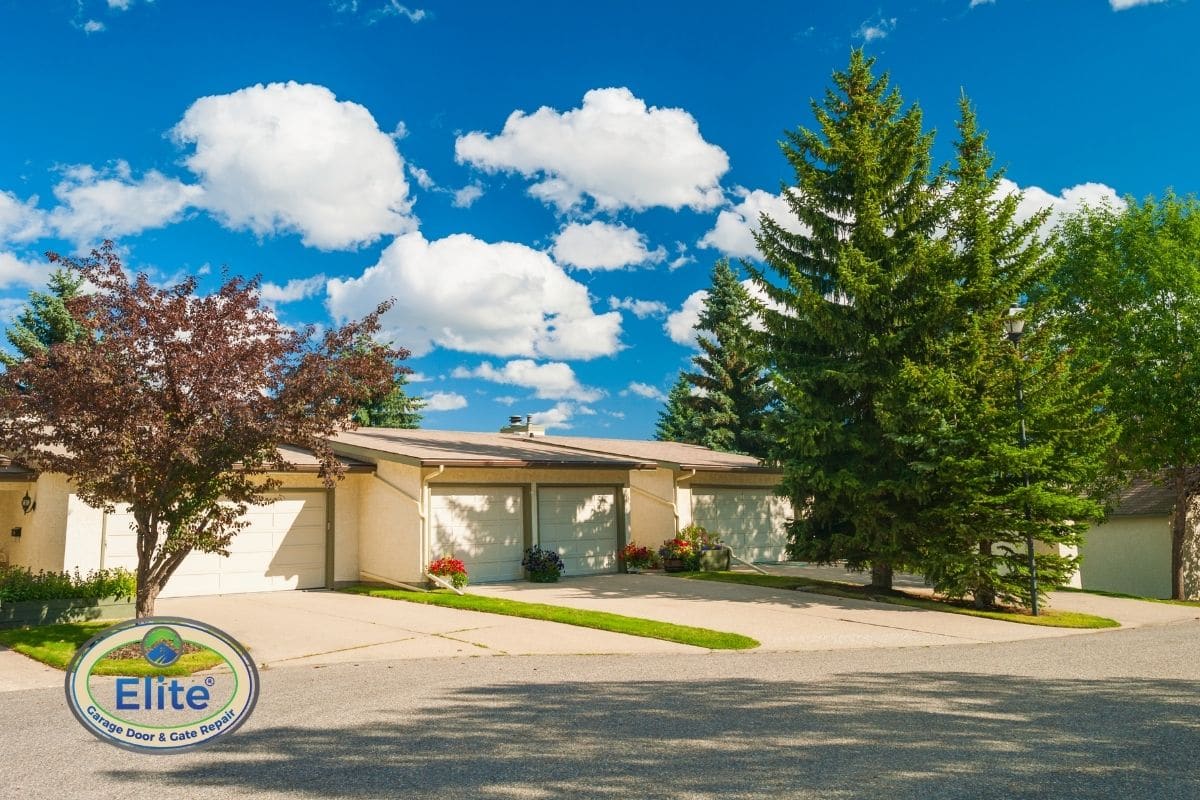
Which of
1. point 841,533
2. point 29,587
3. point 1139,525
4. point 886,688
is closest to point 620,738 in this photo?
point 886,688

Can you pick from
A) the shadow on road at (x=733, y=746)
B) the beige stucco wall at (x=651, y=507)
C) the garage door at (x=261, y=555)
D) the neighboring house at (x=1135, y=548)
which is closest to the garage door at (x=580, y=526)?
the beige stucco wall at (x=651, y=507)

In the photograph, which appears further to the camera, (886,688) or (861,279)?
(861,279)

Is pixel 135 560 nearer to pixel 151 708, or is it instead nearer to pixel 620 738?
pixel 151 708

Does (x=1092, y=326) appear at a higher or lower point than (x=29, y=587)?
higher

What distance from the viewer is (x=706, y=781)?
5.28 metres

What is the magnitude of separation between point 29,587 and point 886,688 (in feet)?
39.4

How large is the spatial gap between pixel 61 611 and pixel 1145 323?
24465 millimetres

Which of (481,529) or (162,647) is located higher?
(481,529)

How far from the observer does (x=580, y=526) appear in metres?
20.0

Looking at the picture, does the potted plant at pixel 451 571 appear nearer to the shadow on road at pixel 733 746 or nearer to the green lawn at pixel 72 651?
the green lawn at pixel 72 651

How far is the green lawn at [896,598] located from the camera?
1480cm

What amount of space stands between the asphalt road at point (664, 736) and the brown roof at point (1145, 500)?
19.8 metres

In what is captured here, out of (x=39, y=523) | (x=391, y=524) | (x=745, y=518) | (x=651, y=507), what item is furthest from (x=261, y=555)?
(x=745, y=518)

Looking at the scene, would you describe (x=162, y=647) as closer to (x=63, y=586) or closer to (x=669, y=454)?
(x=63, y=586)
